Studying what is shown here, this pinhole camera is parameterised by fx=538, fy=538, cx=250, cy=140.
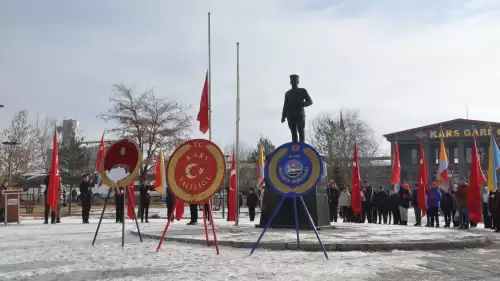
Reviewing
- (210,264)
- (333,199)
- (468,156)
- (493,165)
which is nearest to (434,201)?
(493,165)

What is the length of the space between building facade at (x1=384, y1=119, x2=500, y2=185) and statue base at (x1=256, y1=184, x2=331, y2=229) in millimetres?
53888

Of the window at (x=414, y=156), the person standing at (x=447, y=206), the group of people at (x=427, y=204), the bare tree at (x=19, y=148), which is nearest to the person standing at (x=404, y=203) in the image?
the group of people at (x=427, y=204)

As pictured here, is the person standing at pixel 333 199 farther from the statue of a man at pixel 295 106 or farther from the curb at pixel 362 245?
the curb at pixel 362 245

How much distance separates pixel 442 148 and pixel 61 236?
662 inches

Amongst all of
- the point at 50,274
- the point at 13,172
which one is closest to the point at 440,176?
the point at 50,274

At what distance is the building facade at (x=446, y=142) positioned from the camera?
2670 inches

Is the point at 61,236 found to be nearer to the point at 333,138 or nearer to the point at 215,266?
the point at 215,266

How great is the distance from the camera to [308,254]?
1066cm

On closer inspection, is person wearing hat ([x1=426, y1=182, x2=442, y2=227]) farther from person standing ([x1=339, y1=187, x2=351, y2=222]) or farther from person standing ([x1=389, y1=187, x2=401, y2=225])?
person standing ([x1=339, y1=187, x2=351, y2=222])

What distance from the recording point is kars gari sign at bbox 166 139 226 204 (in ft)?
35.8

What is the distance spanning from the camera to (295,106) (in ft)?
51.0

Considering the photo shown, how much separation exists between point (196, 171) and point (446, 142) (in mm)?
66762

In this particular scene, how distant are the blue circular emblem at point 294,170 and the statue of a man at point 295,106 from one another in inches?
165

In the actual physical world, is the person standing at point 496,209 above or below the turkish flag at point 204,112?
A: below
